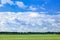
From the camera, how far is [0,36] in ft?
15.3

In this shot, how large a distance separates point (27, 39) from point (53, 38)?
1.97 feet

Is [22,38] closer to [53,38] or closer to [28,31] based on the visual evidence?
[28,31]

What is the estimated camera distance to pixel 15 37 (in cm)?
461

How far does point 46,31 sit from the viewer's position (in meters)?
4.49

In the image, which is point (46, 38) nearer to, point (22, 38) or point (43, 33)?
point (43, 33)

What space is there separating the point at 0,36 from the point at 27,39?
2.09 ft

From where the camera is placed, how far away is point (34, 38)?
15.1 ft

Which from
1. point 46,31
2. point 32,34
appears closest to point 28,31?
point 32,34

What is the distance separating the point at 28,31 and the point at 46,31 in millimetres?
407

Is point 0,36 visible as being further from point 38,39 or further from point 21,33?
point 38,39

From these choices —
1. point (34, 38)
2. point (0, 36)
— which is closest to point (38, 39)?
point (34, 38)

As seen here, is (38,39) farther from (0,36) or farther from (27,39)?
(0,36)

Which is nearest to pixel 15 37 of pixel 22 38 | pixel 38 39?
pixel 22 38

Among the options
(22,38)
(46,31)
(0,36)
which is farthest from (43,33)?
(0,36)
